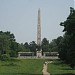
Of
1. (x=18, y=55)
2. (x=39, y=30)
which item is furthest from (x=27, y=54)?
(x=39, y=30)

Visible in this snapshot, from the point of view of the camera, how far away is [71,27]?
41.9 metres

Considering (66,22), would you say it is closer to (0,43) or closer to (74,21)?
(74,21)

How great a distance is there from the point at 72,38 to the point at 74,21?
1.97 m

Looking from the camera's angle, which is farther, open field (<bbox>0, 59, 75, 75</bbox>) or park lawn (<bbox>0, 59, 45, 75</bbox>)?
park lawn (<bbox>0, 59, 45, 75</bbox>)

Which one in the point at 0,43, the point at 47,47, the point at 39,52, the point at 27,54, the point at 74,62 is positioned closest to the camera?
the point at 74,62

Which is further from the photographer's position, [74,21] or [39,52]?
[39,52]

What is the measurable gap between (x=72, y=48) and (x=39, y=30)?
9282cm

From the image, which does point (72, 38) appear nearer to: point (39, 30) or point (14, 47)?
point (39, 30)

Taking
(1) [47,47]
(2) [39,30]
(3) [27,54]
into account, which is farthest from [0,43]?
(1) [47,47]

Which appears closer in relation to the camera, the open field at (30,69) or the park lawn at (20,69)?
the open field at (30,69)

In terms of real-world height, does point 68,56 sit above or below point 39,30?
below

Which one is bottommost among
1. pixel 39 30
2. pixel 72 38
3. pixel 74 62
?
pixel 74 62

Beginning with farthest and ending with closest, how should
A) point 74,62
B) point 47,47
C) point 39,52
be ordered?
point 47,47 < point 39,52 < point 74,62

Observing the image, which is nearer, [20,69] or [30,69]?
[20,69]
